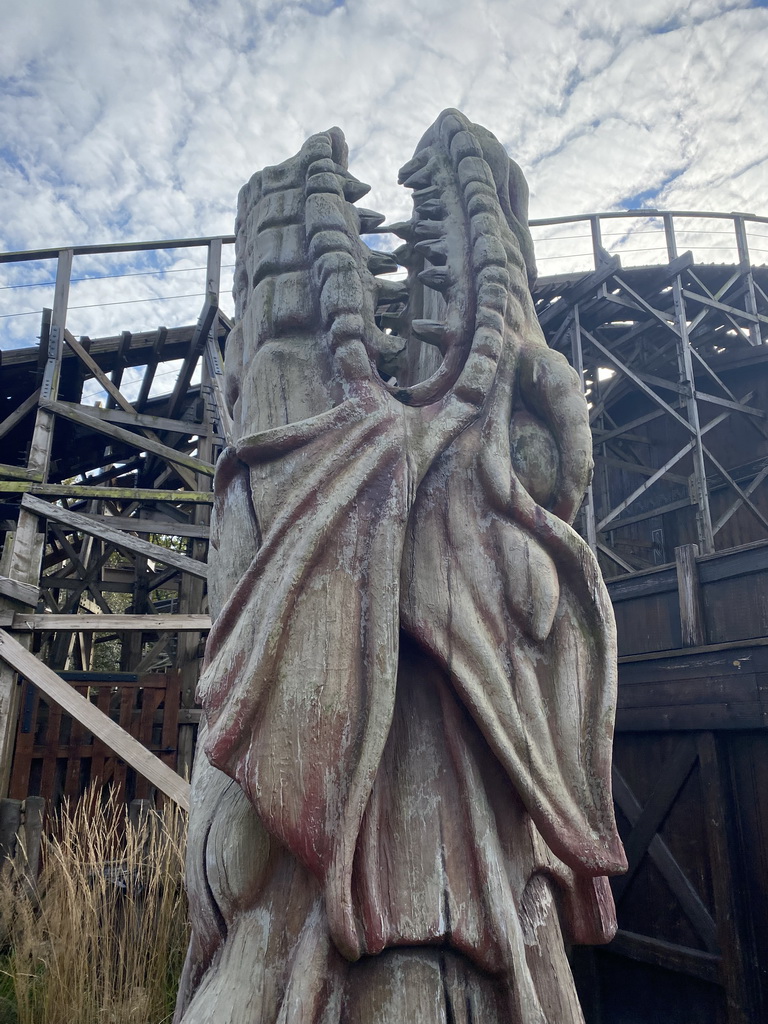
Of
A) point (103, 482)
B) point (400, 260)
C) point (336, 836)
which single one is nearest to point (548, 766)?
point (336, 836)

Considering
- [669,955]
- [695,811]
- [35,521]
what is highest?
[35,521]

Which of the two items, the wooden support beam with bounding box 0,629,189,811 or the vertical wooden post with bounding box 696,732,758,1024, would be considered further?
the wooden support beam with bounding box 0,629,189,811

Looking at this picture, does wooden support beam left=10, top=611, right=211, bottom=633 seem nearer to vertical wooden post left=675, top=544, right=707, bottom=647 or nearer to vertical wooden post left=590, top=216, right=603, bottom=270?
vertical wooden post left=675, top=544, right=707, bottom=647

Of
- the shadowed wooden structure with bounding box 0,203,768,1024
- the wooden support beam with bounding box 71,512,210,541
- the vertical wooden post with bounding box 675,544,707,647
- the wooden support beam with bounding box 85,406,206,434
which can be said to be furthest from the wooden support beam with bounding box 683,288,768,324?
the wooden support beam with bounding box 71,512,210,541

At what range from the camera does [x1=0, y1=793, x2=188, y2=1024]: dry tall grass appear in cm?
351

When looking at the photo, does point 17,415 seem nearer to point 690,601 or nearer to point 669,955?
point 690,601

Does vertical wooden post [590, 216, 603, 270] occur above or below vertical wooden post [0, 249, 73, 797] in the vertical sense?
above

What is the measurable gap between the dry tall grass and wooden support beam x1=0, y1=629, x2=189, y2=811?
2.31ft

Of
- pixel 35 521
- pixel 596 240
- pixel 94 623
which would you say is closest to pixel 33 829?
pixel 94 623

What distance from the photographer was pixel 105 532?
6734mm

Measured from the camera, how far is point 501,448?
179cm

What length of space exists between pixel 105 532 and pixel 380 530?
5716 millimetres

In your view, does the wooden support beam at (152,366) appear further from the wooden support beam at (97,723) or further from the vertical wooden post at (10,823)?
the vertical wooden post at (10,823)

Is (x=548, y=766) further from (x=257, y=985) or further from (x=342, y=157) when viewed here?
(x=342, y=157)
